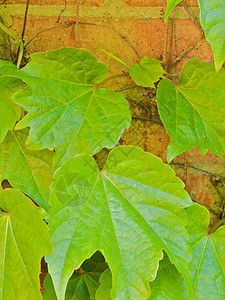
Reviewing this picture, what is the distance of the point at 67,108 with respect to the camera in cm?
62

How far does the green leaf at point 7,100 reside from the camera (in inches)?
25.0

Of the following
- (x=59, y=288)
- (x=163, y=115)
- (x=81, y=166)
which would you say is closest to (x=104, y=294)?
(x=59, y=288)

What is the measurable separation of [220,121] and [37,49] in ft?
A: 1.53

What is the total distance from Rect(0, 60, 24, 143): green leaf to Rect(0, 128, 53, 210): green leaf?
2.7 inches

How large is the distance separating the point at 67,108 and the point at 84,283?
413 mm

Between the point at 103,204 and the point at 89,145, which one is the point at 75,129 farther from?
the point at 103,204

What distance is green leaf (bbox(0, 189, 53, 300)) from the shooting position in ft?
1.85

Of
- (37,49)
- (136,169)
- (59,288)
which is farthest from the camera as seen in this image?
(37,49)

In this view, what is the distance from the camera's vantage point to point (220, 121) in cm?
69

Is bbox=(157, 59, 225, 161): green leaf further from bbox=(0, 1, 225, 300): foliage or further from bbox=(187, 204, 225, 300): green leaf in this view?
bbox=(187, 204, 225, 300): green leaf

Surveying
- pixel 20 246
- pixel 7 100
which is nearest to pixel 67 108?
pixel 7 100

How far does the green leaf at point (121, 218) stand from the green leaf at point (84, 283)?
239 mm

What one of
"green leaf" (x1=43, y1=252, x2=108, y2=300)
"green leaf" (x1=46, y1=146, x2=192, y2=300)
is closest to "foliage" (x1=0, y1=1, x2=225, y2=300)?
"green leaf" (x1=46, y1=146, x2=192, y2=300)

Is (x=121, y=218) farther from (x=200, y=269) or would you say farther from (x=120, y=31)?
(x=120, y=31)
